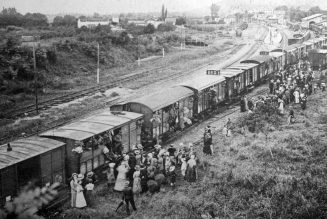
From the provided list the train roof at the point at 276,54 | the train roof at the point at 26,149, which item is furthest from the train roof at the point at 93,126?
the train roof at the point at 276,54

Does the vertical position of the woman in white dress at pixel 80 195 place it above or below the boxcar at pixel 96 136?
below

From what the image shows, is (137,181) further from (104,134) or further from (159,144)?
(159,144)

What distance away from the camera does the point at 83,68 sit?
126 feet

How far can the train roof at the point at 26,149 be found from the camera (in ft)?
37.6

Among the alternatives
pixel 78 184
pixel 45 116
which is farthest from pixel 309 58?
pixel 78 184

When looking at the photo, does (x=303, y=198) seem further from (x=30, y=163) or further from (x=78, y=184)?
(x=30, y=163)

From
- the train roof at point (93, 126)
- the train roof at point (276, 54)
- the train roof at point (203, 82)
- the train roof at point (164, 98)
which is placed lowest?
the train roof at point (93, 126)

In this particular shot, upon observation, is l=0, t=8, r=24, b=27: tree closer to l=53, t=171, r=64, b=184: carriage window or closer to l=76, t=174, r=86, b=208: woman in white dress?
l=53, t=171, r=64, b=184: carriage window

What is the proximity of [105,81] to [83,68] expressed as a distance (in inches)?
189

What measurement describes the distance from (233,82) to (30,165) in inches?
694

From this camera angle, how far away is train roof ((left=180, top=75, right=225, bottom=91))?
858 inches

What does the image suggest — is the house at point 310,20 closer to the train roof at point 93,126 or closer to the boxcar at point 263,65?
the boxcar at point 263,65

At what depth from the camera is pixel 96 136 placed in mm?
14141

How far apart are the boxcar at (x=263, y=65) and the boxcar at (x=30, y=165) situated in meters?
21.9
